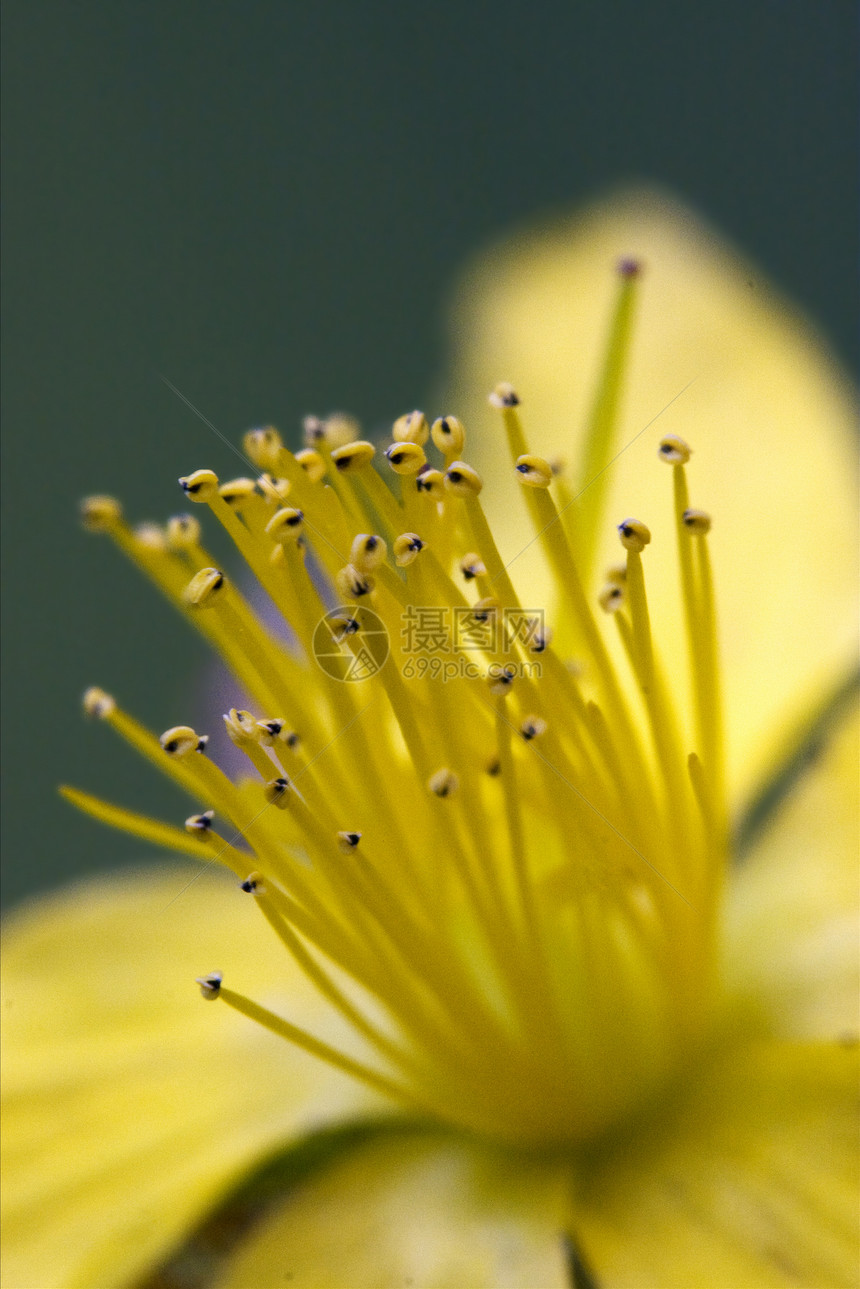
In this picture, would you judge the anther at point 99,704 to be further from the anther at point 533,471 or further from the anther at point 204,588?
the anther at point 533,471

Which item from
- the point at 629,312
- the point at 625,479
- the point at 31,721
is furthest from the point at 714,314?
the point at 31,721

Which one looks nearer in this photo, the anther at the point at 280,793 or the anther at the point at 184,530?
the anther at the point at 280,793

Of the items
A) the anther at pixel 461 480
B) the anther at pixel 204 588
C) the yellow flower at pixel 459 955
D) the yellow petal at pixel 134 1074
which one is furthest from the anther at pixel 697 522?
the yellow petal at pixel 134 1074

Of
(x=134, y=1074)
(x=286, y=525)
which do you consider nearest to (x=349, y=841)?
(x=286, y=525)

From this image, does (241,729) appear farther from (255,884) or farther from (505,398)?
(505,398)

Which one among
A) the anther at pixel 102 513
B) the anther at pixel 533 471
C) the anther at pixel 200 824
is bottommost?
the anther at pixel 200 824

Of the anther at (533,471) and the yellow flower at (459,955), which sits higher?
the anther at (533,471)
